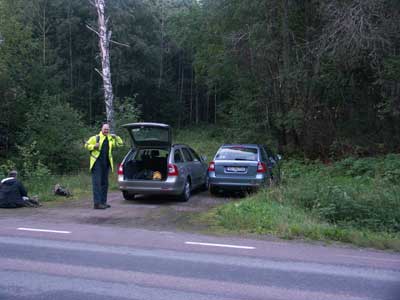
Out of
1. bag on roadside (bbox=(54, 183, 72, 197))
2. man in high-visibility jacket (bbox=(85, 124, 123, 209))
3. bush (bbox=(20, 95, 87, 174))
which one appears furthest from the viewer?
bush (bbox=(20, 95, 87, 174))

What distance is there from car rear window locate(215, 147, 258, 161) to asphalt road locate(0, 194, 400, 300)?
5368mm

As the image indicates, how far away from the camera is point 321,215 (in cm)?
1162

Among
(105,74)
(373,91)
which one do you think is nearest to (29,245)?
(105,74)

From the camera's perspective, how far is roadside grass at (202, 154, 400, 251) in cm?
1020

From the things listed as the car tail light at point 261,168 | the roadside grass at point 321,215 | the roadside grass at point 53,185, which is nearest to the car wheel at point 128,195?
the roadside grass at point 53,185

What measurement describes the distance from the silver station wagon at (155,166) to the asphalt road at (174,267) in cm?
355

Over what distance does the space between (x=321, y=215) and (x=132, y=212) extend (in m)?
4.34

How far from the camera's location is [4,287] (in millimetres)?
6277

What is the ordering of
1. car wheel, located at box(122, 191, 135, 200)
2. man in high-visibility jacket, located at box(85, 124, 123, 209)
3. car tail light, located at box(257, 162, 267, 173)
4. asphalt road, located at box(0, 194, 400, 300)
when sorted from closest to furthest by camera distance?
asphalt road, located at box(0, 194, 400, 300), man in high-visibility jacket, located at box(85, 124, 123, 209), car wheel, located at box(122, 191, 135, 200), car tail light, located at box(257, 162, 267, 173)

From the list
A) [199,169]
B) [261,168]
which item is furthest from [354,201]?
[199,169]

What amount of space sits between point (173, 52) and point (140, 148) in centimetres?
4722

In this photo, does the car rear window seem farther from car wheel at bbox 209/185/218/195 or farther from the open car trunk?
the open car trunk

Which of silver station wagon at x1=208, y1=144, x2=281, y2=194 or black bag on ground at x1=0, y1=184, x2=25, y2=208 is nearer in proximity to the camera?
black bag on ground at x1=0, y1=184, x2=25, y2=208

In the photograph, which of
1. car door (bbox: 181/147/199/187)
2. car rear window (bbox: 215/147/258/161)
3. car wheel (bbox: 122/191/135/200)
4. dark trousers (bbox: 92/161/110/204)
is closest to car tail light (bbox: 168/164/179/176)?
car door (bbox: 181/147/199/187)
